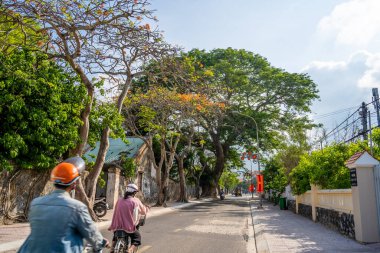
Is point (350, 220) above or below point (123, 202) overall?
below

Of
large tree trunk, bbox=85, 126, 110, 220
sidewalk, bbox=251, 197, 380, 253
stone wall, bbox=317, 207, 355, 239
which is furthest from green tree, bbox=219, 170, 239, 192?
sidewalk, bbox=251, 197, 380, 253

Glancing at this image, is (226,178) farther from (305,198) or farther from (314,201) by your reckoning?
(314,201)

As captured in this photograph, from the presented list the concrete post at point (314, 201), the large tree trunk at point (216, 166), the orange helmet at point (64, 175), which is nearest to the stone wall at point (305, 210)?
the concrete post at point (314, 201)

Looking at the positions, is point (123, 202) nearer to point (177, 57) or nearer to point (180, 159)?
point (177, 57)

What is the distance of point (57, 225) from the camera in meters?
2.84

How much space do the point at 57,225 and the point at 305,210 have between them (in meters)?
18.0

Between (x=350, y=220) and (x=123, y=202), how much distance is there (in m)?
7.31

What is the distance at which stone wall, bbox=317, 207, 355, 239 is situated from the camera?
34.3 ft

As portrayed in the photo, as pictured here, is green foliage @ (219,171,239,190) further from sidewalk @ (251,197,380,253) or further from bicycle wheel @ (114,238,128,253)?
bicycle wheel @ (114,238,128,253)

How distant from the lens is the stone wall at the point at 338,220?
10.4 m

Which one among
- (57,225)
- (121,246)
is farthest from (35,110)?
(57,225)

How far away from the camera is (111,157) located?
29.0 meters

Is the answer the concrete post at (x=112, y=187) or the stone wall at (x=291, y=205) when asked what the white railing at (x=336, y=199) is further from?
the concrete post at (x=112, y=187)

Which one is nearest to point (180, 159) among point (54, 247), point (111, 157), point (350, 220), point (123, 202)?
point (111, 157)
